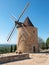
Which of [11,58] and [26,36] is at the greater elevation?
[26,36]

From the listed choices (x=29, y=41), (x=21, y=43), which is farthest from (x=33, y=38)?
(x=21, y=43)

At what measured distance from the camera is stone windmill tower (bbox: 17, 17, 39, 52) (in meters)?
22.3

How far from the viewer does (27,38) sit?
2239 cm

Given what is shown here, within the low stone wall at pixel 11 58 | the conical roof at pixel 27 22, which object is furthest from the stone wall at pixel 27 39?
the low stone wall at pixel 11 58

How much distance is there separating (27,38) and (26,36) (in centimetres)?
40

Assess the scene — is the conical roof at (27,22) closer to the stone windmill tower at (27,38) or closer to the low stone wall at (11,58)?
the stone windmill tower at (27,38)

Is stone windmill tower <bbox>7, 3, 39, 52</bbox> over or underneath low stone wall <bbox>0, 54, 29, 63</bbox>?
over

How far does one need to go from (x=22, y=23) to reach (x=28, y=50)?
16.3 feet

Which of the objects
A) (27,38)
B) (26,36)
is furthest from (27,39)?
(26,36)

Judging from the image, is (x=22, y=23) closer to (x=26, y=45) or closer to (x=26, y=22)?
(x=26, y=22)

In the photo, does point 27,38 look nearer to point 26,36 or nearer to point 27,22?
point 26,36

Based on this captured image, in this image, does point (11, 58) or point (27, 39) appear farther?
point (27, 39)

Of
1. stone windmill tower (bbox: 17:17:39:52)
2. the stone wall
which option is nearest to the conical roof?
stone windmill tower (bbox: 17:17:39:52)

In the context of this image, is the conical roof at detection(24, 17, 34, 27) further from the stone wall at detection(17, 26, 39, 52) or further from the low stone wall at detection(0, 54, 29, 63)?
the low stone wall at detection(0, 54, 29, 63)
